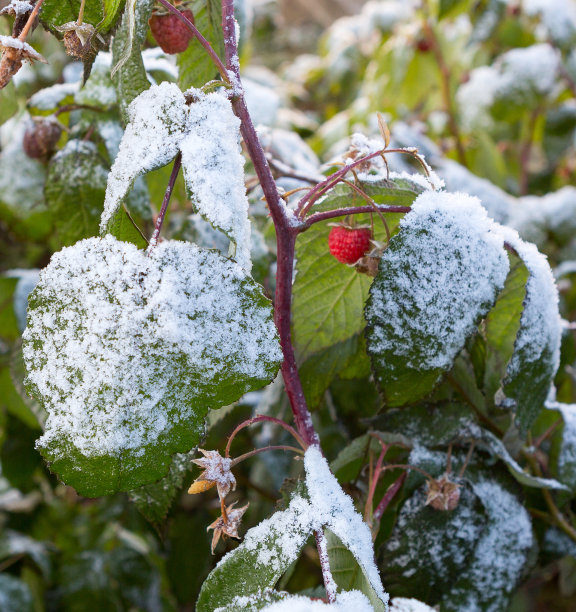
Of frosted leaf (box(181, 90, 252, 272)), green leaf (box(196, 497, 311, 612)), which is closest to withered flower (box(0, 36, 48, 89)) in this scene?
frosted leaf (box(181, 90, 252, 272))

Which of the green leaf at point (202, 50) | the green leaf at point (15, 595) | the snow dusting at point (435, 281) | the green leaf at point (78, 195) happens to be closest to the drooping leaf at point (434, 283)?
the snow dusting at point (435, 281)

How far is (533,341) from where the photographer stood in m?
0.49

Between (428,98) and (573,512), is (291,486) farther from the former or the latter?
(428,98)

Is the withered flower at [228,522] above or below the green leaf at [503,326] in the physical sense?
below

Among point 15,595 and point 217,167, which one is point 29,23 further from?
point 15,595

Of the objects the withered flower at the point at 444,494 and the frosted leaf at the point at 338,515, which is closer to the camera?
the frosted leaf at the point at 338,515

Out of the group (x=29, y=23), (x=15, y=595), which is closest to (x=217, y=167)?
(x=29, y=23)

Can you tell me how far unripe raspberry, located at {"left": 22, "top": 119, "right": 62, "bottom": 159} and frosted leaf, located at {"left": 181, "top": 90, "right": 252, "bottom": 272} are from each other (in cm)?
38

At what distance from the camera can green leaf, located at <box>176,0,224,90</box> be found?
49 centimetres

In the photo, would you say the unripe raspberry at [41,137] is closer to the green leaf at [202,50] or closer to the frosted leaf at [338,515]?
the green leaf at [202,50]

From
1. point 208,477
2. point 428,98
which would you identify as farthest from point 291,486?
point 428,98

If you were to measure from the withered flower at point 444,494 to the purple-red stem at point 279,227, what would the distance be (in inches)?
6.3

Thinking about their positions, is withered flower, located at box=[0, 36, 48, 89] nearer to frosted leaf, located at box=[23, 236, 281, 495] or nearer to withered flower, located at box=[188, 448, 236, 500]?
frosted leaf, located at box=[23, 236, 281, 495]

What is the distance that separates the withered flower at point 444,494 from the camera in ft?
1.84
